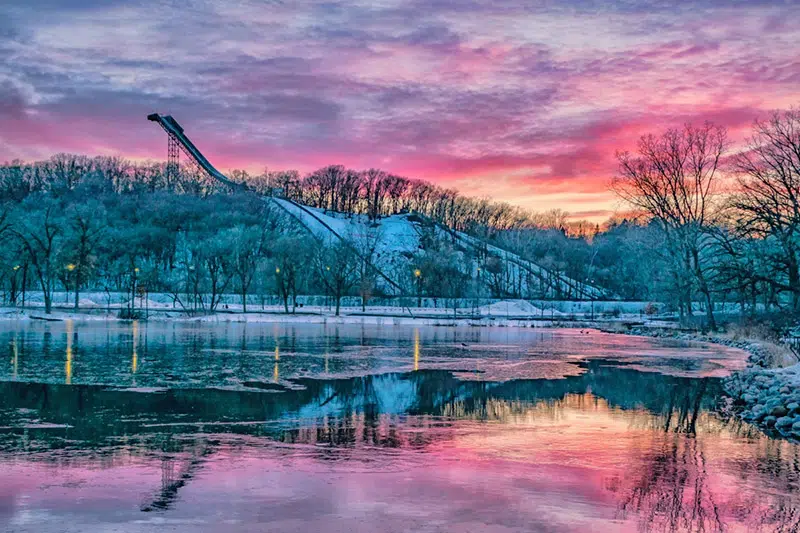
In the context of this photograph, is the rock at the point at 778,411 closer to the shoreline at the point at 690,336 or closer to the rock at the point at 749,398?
the shoreline at the point at 690,336

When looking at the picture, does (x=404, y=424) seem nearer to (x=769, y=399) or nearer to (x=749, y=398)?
(x=769, y=399)

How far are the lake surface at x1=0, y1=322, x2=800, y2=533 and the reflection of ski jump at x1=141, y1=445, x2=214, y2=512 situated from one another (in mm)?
47

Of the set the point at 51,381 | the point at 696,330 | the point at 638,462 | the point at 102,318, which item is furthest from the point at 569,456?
the point at 102,318

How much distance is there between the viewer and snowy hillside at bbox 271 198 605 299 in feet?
431

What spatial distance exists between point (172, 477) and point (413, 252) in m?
148

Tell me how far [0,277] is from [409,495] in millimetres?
88079

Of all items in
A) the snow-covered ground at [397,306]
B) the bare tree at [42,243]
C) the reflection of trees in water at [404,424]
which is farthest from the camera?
the snow-covered ground at [397,306]

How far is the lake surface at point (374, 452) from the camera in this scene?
9219mm

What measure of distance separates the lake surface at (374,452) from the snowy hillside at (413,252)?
97.1 metres

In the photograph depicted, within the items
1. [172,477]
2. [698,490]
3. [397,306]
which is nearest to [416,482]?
[172,477]

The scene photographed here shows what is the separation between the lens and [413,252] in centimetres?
15825

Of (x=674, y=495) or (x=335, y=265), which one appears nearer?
(x=674, y=495)

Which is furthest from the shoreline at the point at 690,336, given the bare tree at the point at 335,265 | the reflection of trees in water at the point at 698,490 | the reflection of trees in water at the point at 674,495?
the bare tree at the point at 335,265

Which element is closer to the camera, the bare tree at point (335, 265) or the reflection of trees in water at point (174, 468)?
the reflection of trees in water at point (174, 468)
